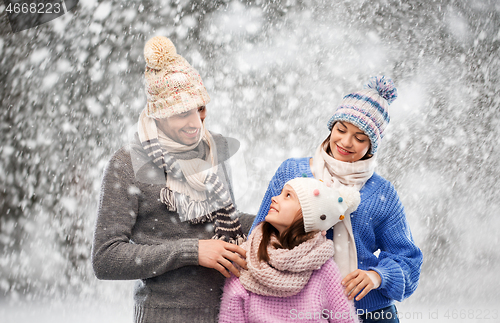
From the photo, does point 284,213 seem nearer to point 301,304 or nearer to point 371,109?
point 301,304

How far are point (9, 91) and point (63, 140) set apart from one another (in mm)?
502

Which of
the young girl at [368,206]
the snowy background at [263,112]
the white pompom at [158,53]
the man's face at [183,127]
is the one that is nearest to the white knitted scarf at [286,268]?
the young girl at [368,206]

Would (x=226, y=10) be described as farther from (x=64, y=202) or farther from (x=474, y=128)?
(x=474, y=128)

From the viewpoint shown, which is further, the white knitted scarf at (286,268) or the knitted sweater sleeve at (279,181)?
the knitted sweater sleeve at (279,181)

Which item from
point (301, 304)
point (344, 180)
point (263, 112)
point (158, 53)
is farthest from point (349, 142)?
point (263, 112)

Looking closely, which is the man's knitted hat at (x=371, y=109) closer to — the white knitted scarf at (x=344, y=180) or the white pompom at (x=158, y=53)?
the white knitted scarf at (x=344, y=180)

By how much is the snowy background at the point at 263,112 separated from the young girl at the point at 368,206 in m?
1.90

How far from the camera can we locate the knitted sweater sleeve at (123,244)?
1.25 metres

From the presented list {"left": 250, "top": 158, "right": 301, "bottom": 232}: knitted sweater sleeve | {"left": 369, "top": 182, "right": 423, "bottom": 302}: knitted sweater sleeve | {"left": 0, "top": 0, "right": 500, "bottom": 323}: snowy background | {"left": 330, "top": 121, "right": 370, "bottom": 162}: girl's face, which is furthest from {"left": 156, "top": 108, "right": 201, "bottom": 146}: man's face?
{"left": 0, "top": 0, "right": 500, "bottom": 323}: snowy background

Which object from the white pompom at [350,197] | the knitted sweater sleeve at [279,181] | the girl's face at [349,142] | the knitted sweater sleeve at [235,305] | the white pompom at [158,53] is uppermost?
the white pompom at [158,53]

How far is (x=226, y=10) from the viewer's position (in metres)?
3.57

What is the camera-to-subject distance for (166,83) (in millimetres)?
1352

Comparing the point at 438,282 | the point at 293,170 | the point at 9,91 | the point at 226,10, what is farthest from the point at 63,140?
the point at 438,282

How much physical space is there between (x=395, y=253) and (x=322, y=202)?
1.11 ft
